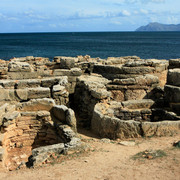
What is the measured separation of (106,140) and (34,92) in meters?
3.20

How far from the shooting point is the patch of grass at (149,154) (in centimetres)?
651

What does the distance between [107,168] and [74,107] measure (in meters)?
6.71

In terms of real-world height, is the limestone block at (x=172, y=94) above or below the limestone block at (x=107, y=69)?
below

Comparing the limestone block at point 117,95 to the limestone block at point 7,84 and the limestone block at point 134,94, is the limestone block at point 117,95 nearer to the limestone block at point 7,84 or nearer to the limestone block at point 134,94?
the limestone block at point 134,94

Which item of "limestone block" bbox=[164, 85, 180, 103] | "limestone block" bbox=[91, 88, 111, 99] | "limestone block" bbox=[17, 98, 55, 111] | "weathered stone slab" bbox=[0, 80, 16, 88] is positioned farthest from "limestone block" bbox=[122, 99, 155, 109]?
"weathered stone slab" bbox=[0, 80, 16, 88]

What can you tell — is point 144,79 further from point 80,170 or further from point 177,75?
point 80,170

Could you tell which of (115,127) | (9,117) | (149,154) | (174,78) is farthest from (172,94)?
(9,117)

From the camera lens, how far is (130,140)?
8234mm

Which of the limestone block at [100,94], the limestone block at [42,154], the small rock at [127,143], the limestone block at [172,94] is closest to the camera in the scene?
the limestone block at [42,154]

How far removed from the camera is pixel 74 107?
492 inches

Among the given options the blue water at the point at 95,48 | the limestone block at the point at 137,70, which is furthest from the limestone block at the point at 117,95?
the blue water at the point at 95,48

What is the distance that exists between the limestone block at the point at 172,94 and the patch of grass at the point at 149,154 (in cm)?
360

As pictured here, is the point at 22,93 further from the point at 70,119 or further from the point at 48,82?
the point at 70,119

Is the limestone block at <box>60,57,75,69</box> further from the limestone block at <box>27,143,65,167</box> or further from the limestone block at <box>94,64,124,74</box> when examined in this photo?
the limestone block at <box>27,143,65,167</box>
